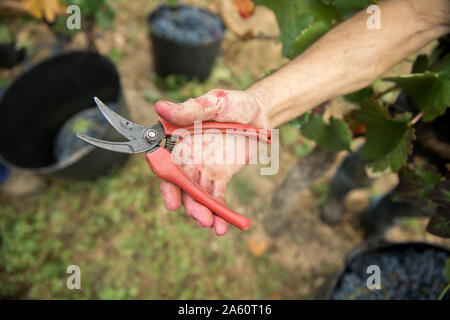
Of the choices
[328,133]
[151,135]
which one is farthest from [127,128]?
[328,133]

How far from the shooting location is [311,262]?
2.25 metres

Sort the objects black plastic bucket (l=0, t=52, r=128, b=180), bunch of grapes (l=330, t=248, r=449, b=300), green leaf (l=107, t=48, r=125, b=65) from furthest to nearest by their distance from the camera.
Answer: green leaf (l=107, t=48, r=125, b=65), black plastic bucket (l=0, t=52, r=128, b=180), bunch of grapes (l=330, t=248, r=449, b=300)

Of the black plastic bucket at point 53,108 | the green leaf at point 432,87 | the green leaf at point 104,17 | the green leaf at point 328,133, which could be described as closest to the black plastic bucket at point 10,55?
the black plastic bucket at point 53,108

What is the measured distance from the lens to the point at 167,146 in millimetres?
1139

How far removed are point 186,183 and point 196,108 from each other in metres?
0.28

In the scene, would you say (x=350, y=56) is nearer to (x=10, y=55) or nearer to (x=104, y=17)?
(x=104, y=17)

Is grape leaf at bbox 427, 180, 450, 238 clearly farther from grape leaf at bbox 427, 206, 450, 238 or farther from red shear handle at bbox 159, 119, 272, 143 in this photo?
red shear handle at bbox 159, 119, 272, 143

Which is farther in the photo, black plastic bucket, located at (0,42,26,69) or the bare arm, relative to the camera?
black plastic bucket, located at (0,42,26,69)

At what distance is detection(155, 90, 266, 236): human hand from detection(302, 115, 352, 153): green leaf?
236 millimetres

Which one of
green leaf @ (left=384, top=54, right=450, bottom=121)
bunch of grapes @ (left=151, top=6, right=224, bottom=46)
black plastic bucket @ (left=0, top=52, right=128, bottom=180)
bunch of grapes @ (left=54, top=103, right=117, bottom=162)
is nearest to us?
green leaf @ (left=384, top=54, right=450, bottom=121)

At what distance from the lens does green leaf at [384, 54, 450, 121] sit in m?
0.92

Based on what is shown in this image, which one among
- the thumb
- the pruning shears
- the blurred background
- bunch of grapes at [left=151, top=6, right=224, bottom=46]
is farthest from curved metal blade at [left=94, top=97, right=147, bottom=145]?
bunch of grapes at [left=151, top=6, right=224, bottom=46]
